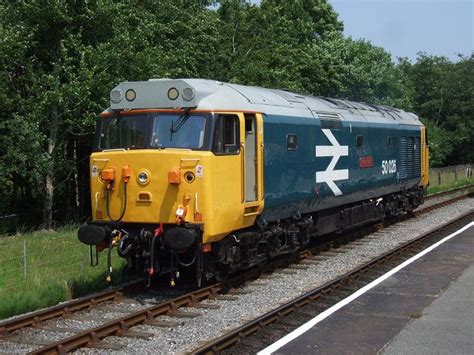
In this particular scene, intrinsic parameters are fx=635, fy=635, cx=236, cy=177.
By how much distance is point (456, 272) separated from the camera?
11.9 m

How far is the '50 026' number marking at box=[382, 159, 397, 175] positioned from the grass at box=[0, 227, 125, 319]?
8.07 m

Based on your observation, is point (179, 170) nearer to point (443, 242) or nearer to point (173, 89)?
point (173, 89)

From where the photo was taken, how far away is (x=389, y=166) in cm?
1798

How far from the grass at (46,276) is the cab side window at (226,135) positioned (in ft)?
11.4

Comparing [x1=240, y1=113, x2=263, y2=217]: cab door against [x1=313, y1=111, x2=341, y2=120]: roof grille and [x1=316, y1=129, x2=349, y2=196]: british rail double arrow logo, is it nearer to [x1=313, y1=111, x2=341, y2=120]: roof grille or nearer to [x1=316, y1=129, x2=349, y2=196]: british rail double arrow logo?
[x1=316, y1=129, x2=349, y2=196]: british rail double arrow logo

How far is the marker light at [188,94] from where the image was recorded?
964cm

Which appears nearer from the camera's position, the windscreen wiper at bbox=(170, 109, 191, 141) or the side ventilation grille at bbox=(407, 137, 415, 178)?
the windscreen wiper at bbox=(170, 109, 191, 141)

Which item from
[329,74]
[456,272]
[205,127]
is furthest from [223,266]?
[329,74]

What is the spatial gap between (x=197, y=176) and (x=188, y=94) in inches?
52.0

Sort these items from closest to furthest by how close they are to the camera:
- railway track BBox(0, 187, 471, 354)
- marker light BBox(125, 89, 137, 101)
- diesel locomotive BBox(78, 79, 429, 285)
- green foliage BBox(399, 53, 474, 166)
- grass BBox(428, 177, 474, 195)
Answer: railway track BBox(0, 187, 471, 354)
diesel locomotive BBox(78, 79, 429, 285)
marker light BBox(125, 89, 137, 101)
grass BBox(428, 177, 474, 195)
green foliage BBox(399, 53, 474, 166)

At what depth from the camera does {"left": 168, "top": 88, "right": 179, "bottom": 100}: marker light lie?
9.77 m

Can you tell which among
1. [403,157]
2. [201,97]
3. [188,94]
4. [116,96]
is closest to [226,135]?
[201,97]

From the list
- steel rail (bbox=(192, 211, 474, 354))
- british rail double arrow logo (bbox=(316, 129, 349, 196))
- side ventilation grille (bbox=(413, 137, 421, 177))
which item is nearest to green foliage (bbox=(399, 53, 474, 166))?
side ventilation grille (bbox=(413, 137, 421, 177))

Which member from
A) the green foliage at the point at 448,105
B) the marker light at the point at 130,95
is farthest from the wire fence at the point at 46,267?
the green foliage at the point at 448,105
